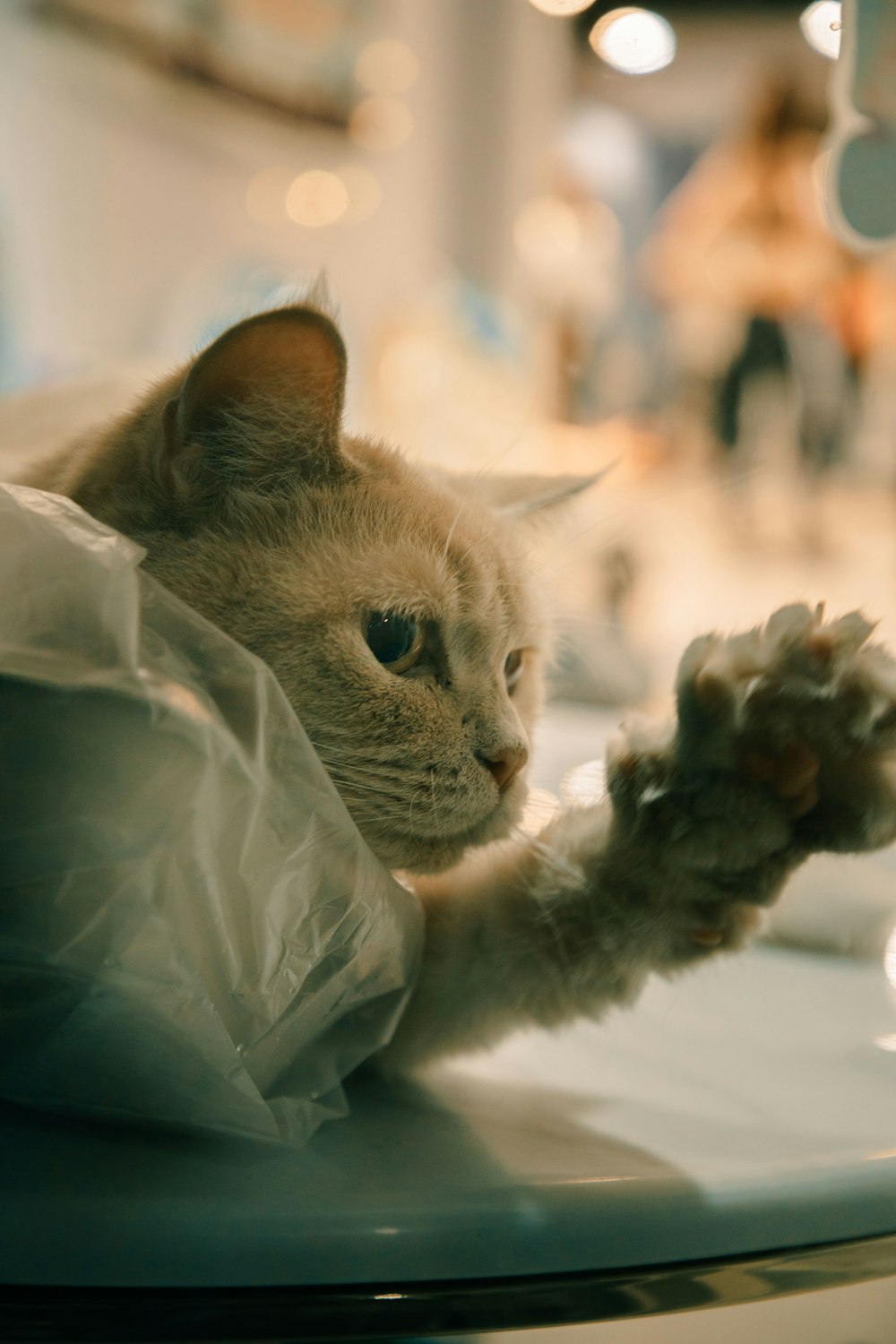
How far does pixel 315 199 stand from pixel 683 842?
8.57ft

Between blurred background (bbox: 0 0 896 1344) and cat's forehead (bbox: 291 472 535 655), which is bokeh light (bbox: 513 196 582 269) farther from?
cat's forehead (bbox: 291 472 535 655)

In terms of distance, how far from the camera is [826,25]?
580mm

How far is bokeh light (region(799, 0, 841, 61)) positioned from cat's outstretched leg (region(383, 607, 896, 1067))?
1.12 ft

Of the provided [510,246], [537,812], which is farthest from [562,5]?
[510,246]

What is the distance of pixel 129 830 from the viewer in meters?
0.39

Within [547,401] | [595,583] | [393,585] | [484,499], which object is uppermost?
[547,401]

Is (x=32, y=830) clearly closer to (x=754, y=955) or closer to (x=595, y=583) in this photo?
(x=754, y=955)

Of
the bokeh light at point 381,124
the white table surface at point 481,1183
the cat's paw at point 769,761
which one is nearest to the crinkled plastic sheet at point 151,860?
the white table surface at point 481,1183

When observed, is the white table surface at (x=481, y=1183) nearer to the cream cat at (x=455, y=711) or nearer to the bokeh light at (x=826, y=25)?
the cream cat at (x=455, y=711)

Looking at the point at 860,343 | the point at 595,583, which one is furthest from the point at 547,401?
the point at 860,343

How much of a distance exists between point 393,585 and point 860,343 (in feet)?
5.83

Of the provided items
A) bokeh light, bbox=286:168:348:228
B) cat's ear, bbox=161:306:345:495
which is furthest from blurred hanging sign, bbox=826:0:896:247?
bokeh light, bbox=286:168:348:228

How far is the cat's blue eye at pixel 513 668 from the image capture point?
63 cm

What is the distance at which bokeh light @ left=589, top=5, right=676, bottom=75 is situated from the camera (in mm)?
708
